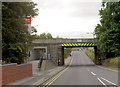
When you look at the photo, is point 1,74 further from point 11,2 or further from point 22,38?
point 11,2

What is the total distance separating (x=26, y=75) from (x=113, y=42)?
19.2 metres

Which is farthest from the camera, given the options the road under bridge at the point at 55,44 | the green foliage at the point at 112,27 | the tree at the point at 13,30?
the road under bridge at the point at 55,44

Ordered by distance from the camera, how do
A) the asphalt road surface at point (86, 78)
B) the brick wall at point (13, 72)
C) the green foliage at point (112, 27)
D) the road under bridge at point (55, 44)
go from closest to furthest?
the brick wall at point (13, 72)
the asphalt road surface at point (86, 78)
the green foliage at point (112, 27)
the road under bridge at point (55, 44)

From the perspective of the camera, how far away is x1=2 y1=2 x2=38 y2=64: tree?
13.4 meters

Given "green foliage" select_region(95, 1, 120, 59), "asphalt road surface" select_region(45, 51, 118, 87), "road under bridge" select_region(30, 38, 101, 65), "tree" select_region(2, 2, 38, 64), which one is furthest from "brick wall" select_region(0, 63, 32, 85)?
"road under bridge" select_region(30, 38, 101, 65)

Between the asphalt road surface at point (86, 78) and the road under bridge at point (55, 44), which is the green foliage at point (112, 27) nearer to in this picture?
the asphalt road surface at point (86, 78)

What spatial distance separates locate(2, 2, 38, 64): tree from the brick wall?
1.07 m

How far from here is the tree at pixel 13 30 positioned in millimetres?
13406

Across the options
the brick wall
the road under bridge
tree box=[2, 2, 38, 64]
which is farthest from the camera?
the road under bridge

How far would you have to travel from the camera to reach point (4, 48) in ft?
43.8

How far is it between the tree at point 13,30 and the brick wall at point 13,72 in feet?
3.49

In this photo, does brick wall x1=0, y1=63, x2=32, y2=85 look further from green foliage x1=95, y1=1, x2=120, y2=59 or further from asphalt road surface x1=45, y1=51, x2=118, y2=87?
green foliage x1=95, y1=1, x2=120, y2=59

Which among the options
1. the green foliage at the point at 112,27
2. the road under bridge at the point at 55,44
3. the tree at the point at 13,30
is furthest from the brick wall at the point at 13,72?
the road under bridge at the point at 55,44

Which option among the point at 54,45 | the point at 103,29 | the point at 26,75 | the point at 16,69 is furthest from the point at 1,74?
the point at 54,45
